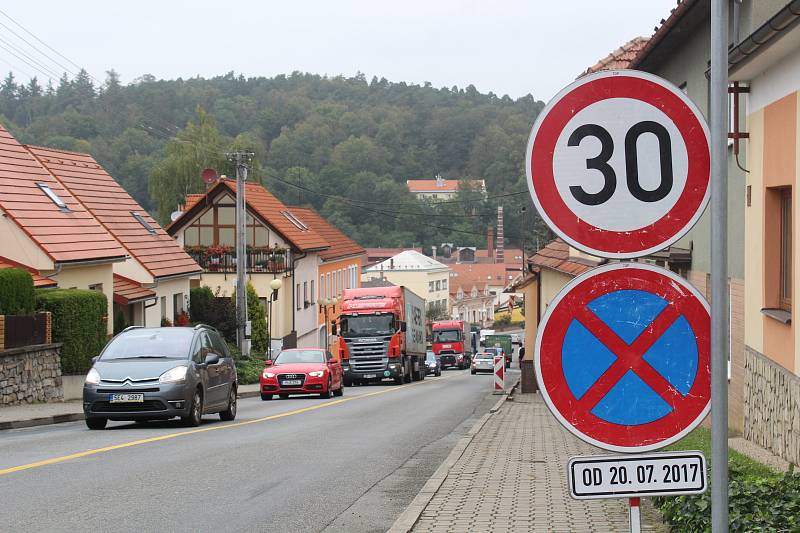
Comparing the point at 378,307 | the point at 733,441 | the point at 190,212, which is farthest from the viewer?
the point at 190,212

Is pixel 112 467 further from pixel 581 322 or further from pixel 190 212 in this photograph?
pixel 190 212

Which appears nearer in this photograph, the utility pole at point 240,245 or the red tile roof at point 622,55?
the red tile roof at point 622,55

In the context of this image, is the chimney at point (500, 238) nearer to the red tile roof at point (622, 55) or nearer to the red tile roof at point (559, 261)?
the red tile roof at point (559, 261)

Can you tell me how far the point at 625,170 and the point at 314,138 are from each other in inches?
3998

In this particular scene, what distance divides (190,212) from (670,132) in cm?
5741

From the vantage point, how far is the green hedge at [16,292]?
2439 centimetres

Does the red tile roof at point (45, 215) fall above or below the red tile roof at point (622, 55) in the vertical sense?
below

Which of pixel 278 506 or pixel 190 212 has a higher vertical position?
pixel 190 212

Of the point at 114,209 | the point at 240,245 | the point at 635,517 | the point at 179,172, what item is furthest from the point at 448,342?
the point at 635,517

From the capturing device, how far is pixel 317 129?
10669 centimetres

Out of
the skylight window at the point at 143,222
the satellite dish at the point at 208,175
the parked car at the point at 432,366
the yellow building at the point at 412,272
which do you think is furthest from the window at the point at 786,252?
the yellow building at the point at 412,272

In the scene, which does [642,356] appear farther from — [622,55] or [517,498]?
[622,55]

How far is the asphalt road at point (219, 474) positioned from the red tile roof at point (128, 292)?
1656 centimetres

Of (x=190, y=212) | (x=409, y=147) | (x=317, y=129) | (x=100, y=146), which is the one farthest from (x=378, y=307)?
(x=409, y=147)
